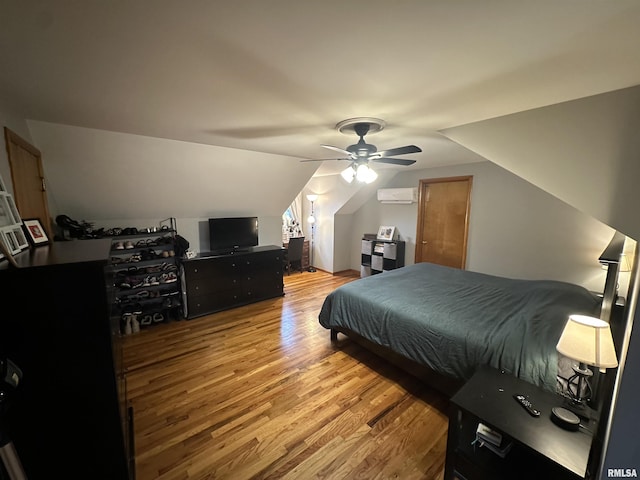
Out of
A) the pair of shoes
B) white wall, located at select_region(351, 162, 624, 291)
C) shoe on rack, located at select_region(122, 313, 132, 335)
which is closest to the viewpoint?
white wall, located at select_region(351, 162, 624, 291)

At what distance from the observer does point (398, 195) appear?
4.98 meters

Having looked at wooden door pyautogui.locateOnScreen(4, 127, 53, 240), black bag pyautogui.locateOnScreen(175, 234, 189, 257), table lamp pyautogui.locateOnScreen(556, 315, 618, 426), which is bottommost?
table lamp pyautogui.locateOnScreen(556, 315, 618, 426)

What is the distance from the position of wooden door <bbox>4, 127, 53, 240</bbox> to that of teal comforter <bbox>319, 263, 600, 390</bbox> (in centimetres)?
273

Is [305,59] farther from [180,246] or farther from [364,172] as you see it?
[180,246]

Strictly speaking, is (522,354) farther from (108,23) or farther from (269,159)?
(269,159)

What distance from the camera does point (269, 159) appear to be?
3525 millimetres

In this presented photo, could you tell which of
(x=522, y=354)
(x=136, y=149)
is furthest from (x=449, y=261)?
(x=136, y=149)

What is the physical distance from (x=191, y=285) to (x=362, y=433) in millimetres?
2932

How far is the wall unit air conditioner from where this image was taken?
4793mm

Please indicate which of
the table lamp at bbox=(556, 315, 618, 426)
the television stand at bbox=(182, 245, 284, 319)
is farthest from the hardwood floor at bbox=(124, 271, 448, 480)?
the table lamp at bbox=(556, 315, 618, 426)

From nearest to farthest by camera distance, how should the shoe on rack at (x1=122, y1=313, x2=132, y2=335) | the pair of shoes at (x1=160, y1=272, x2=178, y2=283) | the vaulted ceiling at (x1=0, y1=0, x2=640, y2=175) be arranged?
1. the vaulted ceiling at (x1=0, y1=0, x2=640, y2=175)
2. the shoe on rack at (x1=122, y1=313, x2=132, y2=335)
3. the pair of shoes at (x1=160, y1=272, x2=178, y2=283)

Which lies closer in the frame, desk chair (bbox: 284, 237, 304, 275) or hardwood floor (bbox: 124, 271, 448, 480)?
hardwood floor (bbox: 124, 271, 448, 480)

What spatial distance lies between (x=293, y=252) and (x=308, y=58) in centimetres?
487

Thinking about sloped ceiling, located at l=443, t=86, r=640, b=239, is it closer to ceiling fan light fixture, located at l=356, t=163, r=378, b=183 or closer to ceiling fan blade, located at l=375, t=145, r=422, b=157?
ceiling fan blade, located at l=375, t=145, r=422, b=157
